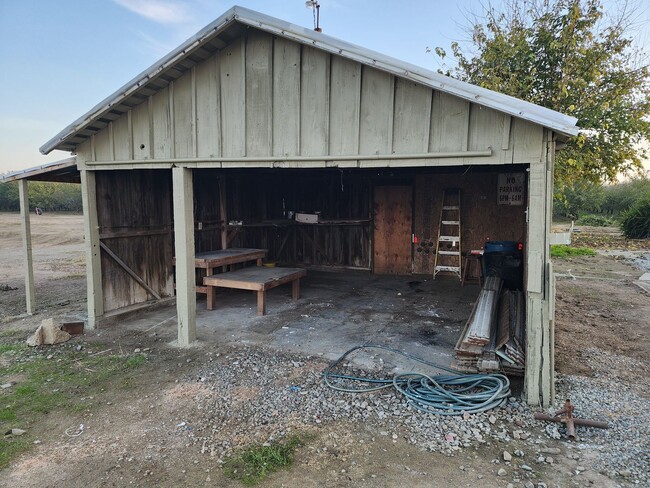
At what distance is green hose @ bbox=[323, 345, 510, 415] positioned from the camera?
139 inches

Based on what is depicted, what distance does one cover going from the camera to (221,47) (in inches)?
191

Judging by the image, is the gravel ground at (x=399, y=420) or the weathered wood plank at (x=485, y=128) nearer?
the gravel ground at (x=399, y=420)

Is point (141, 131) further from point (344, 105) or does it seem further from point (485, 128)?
point (485, 128)

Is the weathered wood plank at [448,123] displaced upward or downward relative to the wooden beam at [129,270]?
upward

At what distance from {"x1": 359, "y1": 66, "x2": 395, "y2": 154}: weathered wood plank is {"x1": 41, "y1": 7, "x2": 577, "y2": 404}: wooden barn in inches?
0.5

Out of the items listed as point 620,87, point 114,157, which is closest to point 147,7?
point 114,157

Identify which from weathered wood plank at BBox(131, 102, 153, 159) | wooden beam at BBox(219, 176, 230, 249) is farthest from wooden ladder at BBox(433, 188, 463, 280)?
weathered wood plank at BBox(131, 102, 153, 159)

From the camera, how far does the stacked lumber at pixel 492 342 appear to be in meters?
3.98

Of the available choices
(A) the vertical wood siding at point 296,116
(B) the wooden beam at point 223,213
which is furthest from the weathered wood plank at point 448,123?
(B) the wooden beam at point 223,213

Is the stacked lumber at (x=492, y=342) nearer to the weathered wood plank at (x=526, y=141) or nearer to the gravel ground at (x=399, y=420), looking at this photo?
the gravel ground at (x=399, y=420)

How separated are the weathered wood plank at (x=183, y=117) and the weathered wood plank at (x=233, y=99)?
1.54 feet

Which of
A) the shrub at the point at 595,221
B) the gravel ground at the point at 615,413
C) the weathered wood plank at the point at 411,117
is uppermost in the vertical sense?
the weathered wood plank at the point at 411,117

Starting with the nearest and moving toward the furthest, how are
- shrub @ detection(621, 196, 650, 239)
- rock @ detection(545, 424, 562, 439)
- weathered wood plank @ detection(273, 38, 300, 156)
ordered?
rock @ detection(545, 424, 562, 439) → weathered wood plank @ detection(273, 38, 300, 156) → shrub @ detection(621, 196, 650, 239)

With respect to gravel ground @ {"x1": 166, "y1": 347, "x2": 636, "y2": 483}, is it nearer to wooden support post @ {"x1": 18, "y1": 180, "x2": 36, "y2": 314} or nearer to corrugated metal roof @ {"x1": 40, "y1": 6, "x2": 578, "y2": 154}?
corrugated metal roof @ {"x1": 40, "y1": 6, "x2": 578, "y2": 154}
